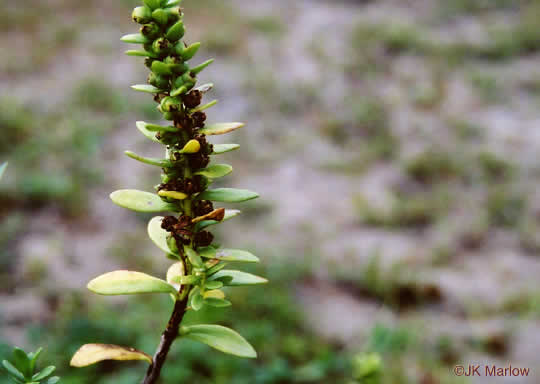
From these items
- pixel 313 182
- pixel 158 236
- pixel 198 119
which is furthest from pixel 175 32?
pixel 313 182

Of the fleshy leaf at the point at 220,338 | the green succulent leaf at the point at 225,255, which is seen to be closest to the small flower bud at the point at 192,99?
the green succulent leaf at the point at 225,255

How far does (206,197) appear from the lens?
2.41ft

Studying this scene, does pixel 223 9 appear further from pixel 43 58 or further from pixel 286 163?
pixel 286 163

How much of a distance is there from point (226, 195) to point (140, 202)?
0.13 meters

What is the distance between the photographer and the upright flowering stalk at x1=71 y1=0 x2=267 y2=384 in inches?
26.5

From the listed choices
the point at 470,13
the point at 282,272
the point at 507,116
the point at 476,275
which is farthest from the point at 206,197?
the point at 470,13

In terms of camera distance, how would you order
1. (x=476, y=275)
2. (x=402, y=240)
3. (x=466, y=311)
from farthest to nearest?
(x=402, y=240)
(x=476, y=275)
(x=466, y=311)

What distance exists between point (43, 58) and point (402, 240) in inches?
143

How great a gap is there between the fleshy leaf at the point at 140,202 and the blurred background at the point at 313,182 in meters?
1.41

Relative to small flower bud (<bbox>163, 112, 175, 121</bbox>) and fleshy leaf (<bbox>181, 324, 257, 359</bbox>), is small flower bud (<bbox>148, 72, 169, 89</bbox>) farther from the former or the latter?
fleshy leaf (<bbox>181, 324, 257, 359</bbox>)

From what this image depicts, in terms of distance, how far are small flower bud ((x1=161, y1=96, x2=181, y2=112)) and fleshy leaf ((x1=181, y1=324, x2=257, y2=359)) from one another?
1.09 ft

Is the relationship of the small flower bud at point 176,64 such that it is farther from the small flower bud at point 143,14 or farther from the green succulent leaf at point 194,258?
the green succulent leaf at point 194,258

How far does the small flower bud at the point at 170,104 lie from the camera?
0.67 m
